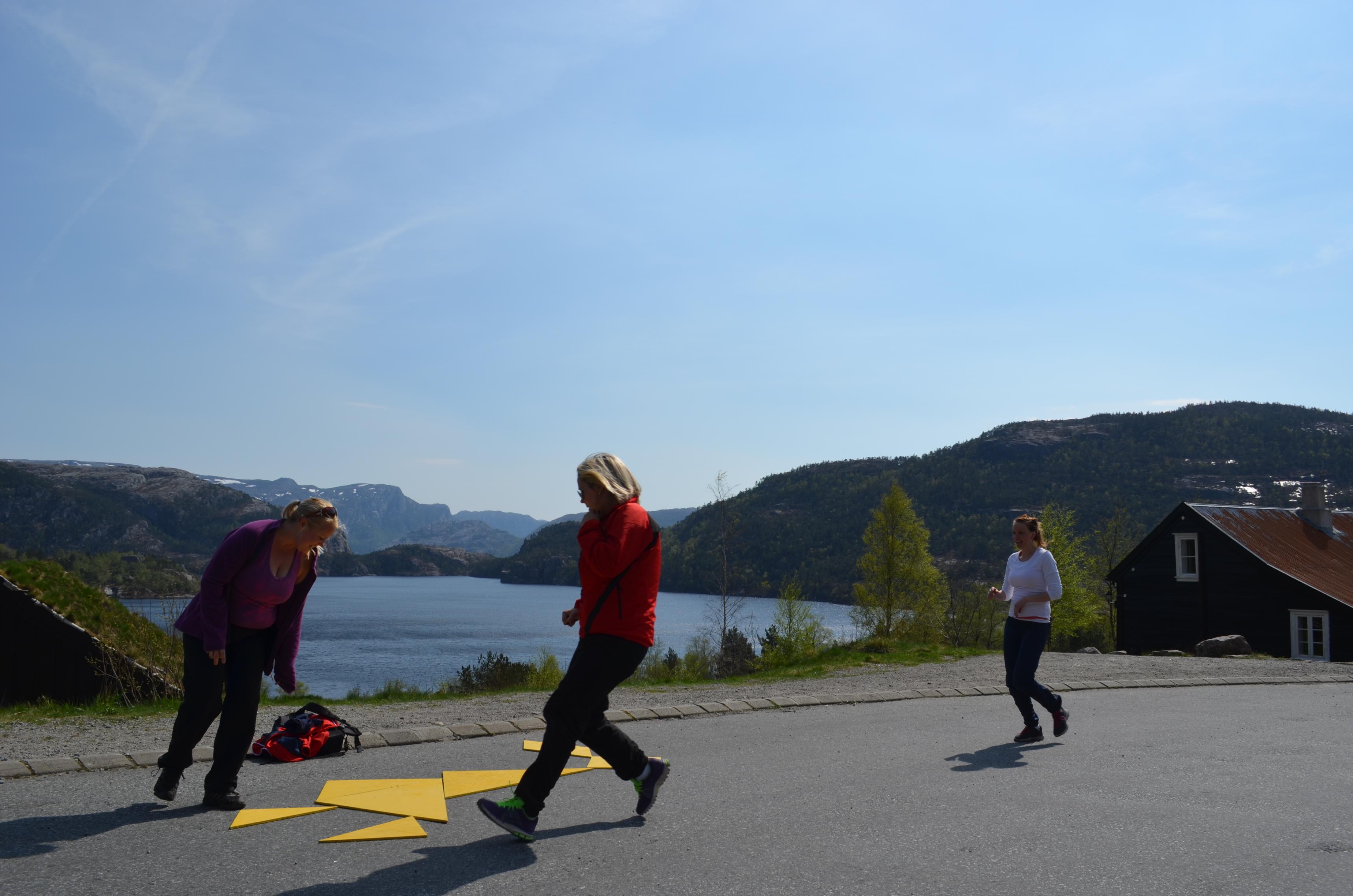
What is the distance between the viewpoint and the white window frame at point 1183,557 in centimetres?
2866

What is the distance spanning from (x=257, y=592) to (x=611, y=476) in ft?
6.84

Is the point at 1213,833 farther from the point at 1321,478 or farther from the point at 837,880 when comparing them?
the point at 1321,478

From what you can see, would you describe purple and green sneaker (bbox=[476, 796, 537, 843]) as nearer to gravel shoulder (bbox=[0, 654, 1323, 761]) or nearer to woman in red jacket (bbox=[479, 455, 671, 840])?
woman in red jacket (bbox=[479, 455, 671, 840])

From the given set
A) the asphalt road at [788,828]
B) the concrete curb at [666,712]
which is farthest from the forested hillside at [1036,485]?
the asphalt road at [788,828]

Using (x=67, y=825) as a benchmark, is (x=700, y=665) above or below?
below

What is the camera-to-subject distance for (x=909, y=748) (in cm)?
685

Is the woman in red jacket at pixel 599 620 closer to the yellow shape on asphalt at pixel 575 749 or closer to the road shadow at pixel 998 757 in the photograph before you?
the yellow shape on asphalt at pixel 575 749

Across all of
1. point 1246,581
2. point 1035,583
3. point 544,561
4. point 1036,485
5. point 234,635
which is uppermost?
point 1036,485

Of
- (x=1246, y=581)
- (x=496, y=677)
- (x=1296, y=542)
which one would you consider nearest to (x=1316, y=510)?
(x=1296, y=542)

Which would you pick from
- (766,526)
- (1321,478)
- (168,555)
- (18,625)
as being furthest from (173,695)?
(168,555)

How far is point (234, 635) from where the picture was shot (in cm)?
500

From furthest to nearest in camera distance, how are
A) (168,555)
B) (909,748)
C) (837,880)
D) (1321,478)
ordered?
1. (168,555)
2. (1321,478)
3. (909,748)
4. (837,880)

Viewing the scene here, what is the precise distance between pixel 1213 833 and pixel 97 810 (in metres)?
5.69

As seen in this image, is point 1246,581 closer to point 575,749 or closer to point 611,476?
point 575,749
